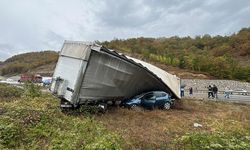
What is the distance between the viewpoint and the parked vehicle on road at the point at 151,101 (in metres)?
20.0

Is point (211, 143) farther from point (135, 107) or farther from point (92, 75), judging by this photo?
point (135, 107)

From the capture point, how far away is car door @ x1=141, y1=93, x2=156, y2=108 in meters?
20.5

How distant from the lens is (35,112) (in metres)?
13.7

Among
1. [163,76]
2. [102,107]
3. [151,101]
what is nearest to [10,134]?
[102,107]

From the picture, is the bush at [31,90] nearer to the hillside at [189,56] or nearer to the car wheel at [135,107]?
the car wheel at [135,107]

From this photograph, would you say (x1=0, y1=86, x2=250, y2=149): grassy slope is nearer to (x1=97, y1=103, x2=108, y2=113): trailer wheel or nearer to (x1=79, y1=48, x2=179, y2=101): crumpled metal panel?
(x1=97, y1=103, x2=108, y2=113): trailer wheel

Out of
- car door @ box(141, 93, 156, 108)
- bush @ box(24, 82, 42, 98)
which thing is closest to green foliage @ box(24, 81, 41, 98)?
bush @ box(24, 82, 42, 98)

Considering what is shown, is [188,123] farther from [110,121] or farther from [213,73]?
[213,73]

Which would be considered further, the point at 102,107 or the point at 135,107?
the point at 135,107

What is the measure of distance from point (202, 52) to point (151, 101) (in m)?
77.6

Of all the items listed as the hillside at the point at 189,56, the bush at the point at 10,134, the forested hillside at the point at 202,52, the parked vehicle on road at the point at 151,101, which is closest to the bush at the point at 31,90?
the parked vehicle on road at the point at 151,101

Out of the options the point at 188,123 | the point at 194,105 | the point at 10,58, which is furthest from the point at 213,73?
the point at 10,58

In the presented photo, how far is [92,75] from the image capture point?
16.3m

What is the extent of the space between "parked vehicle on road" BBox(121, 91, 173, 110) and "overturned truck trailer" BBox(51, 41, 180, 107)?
719mm
